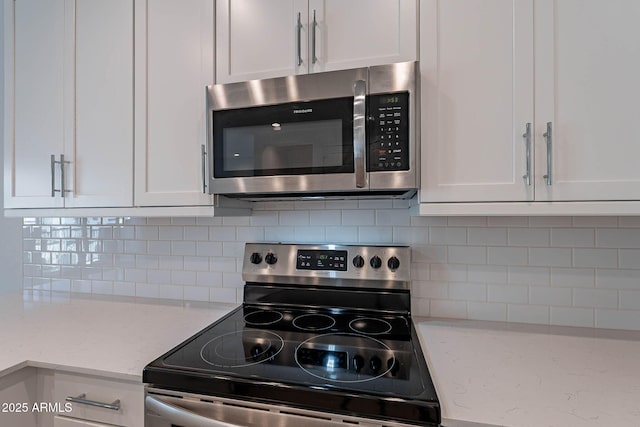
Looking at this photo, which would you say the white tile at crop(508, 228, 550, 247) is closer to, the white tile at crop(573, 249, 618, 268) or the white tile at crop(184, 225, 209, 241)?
the white tile at crop(573, 249, 618, 268)

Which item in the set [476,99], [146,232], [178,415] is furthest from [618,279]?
[146,232]

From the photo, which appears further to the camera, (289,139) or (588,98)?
(289,139)

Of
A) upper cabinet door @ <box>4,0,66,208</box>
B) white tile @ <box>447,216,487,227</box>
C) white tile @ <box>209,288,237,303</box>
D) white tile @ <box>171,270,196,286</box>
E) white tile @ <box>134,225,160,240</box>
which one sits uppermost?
upper cabinet door @ <box>4,0,66,208</box>

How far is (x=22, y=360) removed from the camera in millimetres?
1007

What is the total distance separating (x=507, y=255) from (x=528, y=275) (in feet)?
0.36

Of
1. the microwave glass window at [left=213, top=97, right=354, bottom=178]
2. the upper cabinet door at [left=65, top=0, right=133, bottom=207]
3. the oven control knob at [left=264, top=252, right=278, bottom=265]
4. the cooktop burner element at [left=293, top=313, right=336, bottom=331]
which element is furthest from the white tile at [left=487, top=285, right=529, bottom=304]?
the upper cabinet door at [left=65, top=0, right=133, bottom=207]

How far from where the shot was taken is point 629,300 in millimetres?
1235

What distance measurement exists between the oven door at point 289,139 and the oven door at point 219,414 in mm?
672

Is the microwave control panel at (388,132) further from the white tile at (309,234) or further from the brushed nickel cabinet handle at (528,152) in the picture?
the white tile at (309,234)

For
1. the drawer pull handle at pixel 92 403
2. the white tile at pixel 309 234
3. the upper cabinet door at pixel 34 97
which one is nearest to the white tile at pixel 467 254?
the white tile at pixel 309 234

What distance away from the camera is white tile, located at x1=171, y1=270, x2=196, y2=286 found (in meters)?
1.68

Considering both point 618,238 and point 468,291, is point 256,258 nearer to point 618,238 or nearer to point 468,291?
point 468,291

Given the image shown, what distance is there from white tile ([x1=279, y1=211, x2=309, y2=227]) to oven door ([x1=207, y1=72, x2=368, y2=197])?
0.34 meters

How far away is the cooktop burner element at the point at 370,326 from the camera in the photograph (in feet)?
4.00
